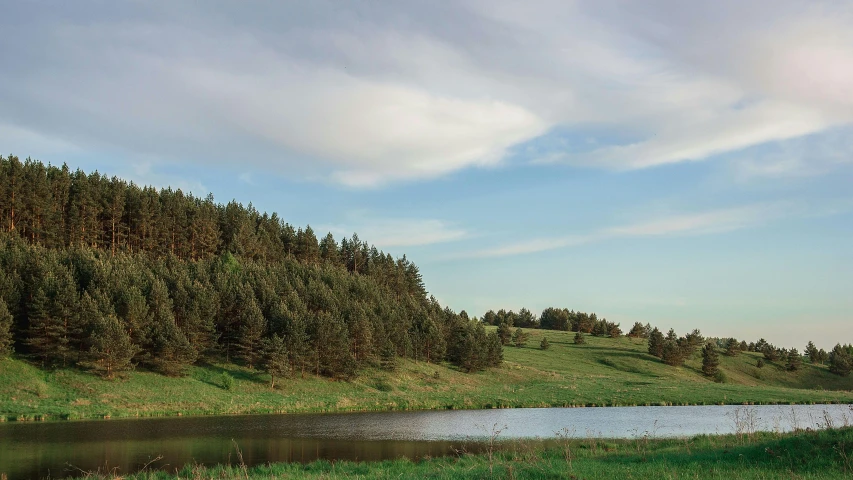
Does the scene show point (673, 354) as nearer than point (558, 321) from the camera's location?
Yes

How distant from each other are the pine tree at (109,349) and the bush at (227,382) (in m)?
9.79

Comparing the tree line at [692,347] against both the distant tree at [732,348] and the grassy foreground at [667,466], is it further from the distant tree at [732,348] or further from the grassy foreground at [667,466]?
the grassy foreground at [667,466]

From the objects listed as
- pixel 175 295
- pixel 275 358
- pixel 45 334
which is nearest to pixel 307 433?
pixel 275 358

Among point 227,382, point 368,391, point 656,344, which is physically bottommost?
point 368,391

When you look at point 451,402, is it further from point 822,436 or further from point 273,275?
point 822,436

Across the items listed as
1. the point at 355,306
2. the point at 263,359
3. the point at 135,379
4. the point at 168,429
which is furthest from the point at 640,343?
the point at 168,429

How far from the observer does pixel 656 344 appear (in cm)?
11675

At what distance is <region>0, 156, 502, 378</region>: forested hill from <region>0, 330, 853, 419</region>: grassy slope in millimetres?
2633

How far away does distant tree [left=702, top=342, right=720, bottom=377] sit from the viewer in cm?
10588

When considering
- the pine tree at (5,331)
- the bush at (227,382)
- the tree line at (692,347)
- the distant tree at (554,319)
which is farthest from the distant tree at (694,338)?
the pine tree at (5,331)

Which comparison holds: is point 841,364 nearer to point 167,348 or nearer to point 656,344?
point 656,344

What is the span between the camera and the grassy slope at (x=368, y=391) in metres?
54.9

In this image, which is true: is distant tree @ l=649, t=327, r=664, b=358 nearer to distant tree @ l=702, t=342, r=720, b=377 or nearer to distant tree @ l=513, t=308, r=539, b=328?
distant tree @ l=702, t=342, r=720, b=377

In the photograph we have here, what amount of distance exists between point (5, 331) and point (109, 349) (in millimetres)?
9511
